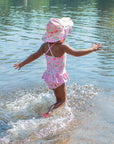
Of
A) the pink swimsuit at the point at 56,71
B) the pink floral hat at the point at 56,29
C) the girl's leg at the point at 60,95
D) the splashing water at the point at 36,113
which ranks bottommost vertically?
the splashing water at the point at 36,113

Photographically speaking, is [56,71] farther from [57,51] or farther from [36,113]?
[36,113]

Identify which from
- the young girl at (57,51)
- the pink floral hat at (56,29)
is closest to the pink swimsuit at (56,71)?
the young girl at (57,51)

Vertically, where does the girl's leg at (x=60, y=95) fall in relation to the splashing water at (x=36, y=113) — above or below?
above

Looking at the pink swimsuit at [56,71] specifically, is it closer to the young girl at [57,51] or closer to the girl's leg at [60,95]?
the young girl at [57,51]

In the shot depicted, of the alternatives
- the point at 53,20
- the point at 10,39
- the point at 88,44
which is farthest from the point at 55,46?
the point at 10,39

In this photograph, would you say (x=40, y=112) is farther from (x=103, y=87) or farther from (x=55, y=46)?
(x=103, y=87)

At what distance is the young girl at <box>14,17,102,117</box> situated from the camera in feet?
12.9

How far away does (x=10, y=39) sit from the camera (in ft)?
36.1

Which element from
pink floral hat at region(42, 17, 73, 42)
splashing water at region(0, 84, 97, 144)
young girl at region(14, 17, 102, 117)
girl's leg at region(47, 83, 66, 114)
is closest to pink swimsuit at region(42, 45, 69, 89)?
young girl at region(14, 17, 102, 117)

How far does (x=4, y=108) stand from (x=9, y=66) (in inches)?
112

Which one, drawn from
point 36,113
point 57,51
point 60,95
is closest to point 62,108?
point 60,95

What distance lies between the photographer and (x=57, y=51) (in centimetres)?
407

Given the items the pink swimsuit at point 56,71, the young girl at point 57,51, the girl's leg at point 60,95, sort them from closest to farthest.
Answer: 1. the young girl at point 57,51
2. the pink swimsuit at point 56,71
3. the girl's leg at point 60,95

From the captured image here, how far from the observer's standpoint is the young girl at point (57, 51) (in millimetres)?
3939
